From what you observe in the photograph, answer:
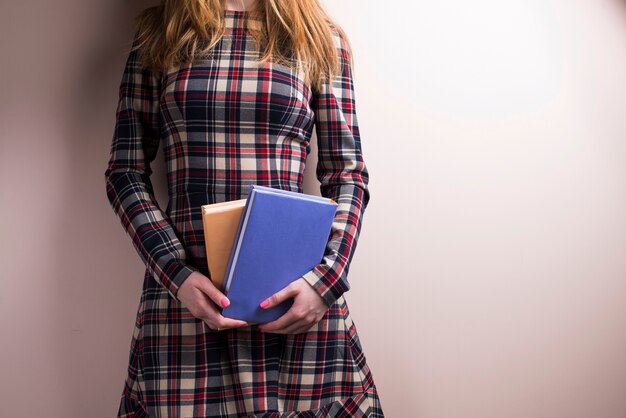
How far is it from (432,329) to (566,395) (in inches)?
14.1

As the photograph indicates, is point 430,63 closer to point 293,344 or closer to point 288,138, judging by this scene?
point 288,138

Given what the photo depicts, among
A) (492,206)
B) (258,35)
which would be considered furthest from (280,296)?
(492,206)

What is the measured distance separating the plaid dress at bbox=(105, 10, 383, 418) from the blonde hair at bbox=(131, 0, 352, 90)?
2 cm

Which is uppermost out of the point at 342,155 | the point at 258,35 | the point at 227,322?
the point at 258,35

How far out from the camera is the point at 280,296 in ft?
2.73

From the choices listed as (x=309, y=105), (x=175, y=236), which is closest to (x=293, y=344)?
(x=175, y=236)

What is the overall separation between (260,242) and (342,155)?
328 millimetres

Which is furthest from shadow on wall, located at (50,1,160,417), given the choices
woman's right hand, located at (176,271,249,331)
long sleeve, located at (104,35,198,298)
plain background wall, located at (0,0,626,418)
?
woman's right hand, located at (176,271,249,331)

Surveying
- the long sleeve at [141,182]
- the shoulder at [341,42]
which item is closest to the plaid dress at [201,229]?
the long sleeve at [141,182]

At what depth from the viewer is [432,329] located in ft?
4.10

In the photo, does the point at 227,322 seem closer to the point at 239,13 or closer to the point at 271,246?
the point at 271,246

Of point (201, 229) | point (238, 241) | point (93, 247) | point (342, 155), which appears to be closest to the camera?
point (238, 241)

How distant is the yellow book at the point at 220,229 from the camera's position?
781 millimetres

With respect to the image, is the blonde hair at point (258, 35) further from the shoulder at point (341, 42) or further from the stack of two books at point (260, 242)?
the stack of two books at point (260, 242)
